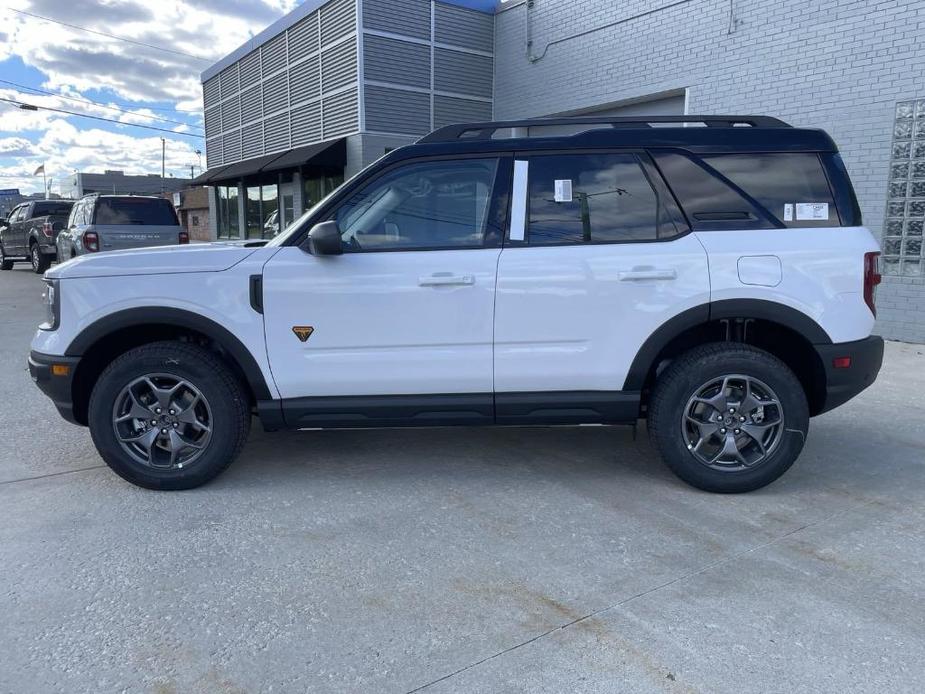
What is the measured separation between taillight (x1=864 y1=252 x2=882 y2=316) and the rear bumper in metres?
0.23

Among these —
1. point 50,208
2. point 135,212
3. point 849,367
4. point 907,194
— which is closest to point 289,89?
point 50,208

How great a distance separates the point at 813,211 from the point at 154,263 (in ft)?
11.9

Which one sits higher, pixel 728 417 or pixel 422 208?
pixel 422 208

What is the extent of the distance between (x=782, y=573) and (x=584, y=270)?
1.73m

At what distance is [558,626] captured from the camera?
2.60 metres

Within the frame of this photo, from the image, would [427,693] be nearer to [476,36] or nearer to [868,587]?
[868,587]

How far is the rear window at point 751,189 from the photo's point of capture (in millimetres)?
3740

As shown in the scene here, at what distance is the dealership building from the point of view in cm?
867

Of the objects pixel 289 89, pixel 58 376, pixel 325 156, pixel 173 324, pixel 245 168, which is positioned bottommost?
pixel 58 376

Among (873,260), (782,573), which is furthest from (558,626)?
(873,260)

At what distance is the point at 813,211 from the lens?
373 centimetres

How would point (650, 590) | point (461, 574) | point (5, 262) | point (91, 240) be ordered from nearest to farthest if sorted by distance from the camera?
1. point (650, 590)
2. point (461, 574)
3. point (91, 240)
4. point (5, 262)

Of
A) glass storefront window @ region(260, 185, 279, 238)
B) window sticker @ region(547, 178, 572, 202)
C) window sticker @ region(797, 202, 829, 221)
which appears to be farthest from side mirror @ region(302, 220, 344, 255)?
glass storefront window @ region(260, 185, 279, 238)

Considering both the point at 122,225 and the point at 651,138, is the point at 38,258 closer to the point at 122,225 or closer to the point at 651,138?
the point at 122,225
